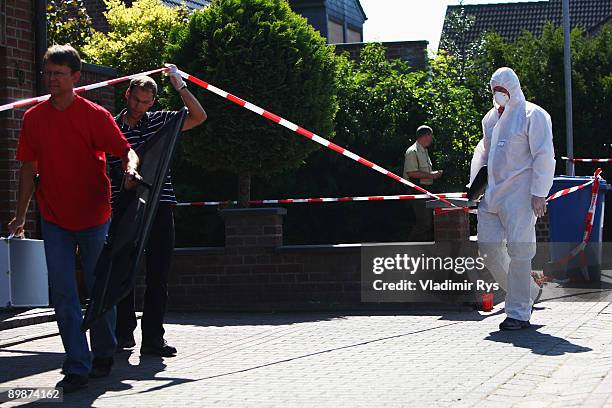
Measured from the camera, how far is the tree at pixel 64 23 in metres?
14.2

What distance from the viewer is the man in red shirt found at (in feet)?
22.0

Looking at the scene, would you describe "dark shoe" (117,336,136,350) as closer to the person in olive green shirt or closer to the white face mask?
the white face mask

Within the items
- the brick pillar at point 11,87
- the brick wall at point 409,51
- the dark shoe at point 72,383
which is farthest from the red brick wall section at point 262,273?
the brick wall at point 409,51

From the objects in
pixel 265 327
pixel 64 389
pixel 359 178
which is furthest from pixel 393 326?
pixel 359 178

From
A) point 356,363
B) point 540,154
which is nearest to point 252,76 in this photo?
point 540,154

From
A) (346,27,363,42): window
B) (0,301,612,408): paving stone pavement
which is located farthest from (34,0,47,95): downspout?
(346,27,363,42): window

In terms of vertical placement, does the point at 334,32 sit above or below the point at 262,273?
above

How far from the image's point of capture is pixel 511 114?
30.0 ft

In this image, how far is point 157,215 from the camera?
26.3ft

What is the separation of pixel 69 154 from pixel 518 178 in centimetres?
383

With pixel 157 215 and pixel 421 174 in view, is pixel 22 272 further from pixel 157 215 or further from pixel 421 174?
pixel 421 174

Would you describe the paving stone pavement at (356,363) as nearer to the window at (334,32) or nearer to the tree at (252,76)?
the tree at (252,76)

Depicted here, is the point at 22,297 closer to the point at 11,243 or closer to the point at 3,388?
the point at 11,243

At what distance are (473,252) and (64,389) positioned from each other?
517 cm
